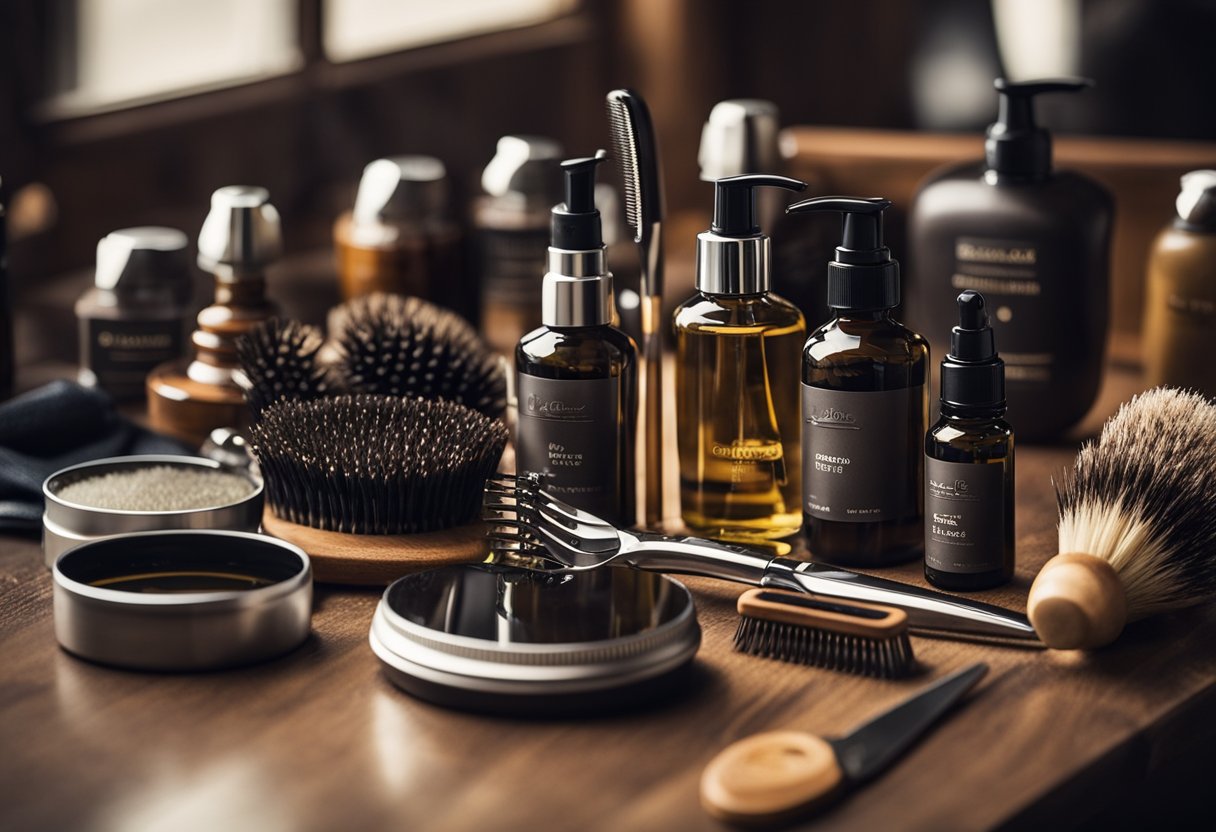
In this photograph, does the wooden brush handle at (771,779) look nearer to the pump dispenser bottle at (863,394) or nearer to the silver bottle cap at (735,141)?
the pump dispenser bottle at (863,394)

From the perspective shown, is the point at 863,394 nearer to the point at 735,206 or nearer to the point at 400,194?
the point at 735,206

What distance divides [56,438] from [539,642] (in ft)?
1.40

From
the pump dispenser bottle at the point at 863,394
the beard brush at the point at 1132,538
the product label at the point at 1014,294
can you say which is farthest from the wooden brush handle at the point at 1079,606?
the product label at the point at 1014,294

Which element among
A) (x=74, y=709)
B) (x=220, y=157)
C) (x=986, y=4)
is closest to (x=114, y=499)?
(x=74, y=709)

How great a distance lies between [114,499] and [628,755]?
1.09 ft

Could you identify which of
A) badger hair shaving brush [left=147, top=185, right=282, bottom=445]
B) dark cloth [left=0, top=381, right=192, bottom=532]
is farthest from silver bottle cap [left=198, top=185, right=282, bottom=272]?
dark cloth [left=0, top=381, right=192, bottom=532]

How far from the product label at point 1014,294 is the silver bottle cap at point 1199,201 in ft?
0.31

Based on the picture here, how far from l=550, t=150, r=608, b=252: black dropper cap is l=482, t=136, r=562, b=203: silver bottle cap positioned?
0.38 meters

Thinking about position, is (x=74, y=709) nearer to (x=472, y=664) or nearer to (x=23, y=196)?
(x=472, y=664)

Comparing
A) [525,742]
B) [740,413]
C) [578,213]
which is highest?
[578,213]

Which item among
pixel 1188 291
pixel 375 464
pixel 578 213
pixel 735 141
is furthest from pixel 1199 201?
pixel 375 464

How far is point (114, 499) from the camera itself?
2.48 feet

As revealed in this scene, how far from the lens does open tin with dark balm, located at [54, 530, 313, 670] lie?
0.62 m

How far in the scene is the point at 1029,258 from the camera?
93cm
